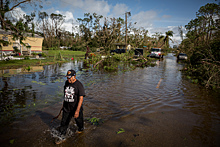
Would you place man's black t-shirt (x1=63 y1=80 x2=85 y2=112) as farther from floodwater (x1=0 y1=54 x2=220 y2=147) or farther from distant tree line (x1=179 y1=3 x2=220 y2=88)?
distant tree line (x1=179 y1=3 x2=220 y2=88)

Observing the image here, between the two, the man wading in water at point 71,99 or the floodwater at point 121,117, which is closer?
the man wading in water at point 71,99

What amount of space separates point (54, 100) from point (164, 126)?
15.4ft

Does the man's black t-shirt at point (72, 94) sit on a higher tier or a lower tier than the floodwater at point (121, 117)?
higher

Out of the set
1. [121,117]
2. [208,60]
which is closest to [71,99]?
[121,117]

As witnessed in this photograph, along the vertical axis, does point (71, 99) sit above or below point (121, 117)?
above

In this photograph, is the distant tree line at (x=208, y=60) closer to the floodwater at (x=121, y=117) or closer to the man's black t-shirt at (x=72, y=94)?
the floodwater at (x=121, y=117)

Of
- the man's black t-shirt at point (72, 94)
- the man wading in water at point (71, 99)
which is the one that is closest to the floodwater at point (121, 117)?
the man wading in water at point (71, 99)

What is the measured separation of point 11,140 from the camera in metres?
3.63

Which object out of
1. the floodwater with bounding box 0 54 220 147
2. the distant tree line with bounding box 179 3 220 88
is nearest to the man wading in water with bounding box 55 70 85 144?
the floodwater with bounding box 0 54 220 147

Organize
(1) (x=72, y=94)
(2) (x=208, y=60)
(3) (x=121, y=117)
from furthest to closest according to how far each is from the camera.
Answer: (2) (x=208, y=60) → (3) (x=121, y=117) → (1) (x=72, y=94)

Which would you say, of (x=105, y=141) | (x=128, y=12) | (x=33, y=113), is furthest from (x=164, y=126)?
(x=128, y=12)

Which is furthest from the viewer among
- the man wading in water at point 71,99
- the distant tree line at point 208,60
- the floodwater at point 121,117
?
the distant tree line at point 208,60

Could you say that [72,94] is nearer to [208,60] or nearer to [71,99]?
[71,99]

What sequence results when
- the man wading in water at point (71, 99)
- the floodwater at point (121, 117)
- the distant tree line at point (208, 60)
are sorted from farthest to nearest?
1. the distant tree line at point (208, 60)
2. the floodwater at point (121, 117)
3. the man wading in water at point (71, 99)
